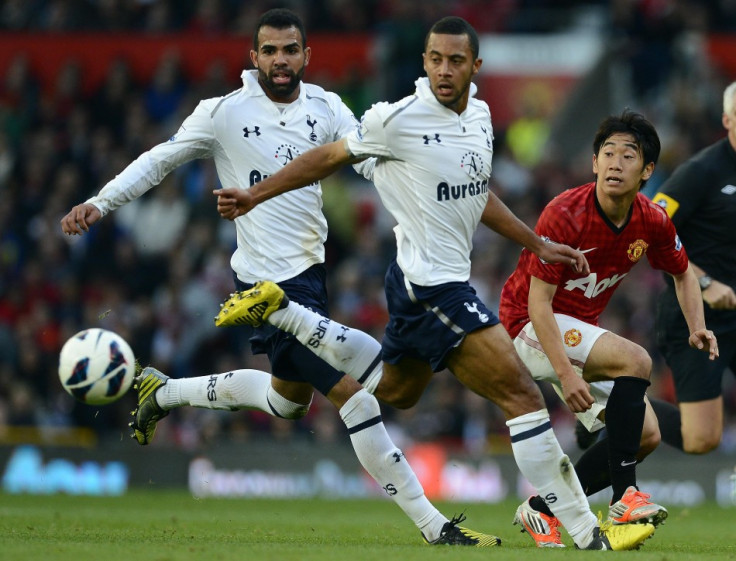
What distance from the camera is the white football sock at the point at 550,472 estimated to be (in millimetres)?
6840

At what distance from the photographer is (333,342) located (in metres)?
7.34

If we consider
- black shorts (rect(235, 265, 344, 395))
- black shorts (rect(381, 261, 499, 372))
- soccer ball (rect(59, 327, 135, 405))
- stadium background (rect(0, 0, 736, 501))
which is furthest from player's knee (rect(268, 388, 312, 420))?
stadium background (rect(0, 0, 736, 501))

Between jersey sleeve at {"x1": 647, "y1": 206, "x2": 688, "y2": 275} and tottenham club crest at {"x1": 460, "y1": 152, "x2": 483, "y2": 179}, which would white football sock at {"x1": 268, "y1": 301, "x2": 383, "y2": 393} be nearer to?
tottenham club crest at {"x1": 460, "y1": 152, "x2": 483, "y2": 179}

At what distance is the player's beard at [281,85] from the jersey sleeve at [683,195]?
2482 millimetres

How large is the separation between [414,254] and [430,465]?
22.9ft

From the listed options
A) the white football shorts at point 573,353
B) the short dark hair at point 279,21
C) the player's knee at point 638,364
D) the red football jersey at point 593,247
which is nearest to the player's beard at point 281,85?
the short dark hair at point 279,21

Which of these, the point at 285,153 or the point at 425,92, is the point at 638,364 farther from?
the point at 285,153

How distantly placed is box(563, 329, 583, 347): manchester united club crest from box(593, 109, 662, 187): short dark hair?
98cm

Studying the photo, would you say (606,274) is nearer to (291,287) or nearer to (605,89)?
(291,287)

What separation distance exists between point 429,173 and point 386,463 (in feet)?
5.32

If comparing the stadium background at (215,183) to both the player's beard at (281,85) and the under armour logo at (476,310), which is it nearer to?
the player's beard at (281,85)

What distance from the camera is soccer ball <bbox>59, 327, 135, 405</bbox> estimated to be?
26.0ft

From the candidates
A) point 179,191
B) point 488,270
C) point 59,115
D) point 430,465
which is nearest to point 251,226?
point 430,465

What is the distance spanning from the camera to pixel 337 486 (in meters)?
13.9
